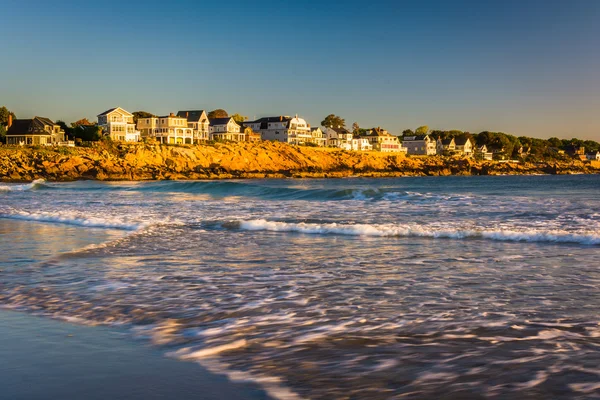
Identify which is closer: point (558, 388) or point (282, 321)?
point (558, 388)

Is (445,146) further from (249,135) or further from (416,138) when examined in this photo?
(249,135)

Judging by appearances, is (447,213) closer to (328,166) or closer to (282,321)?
(282,321)

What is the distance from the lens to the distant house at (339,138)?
537 ft

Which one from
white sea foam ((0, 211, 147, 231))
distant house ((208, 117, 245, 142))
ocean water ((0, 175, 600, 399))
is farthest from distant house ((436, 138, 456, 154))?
ocean water ((0, 175, 600, 399))

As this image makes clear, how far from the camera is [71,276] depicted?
33.6 ft

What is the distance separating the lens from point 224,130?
136m

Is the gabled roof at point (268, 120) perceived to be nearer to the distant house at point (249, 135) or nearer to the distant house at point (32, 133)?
the distant house at point (249, 135)

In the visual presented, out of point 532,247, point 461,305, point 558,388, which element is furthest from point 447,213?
point 558,388

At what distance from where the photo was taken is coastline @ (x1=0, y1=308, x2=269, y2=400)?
4770 mm

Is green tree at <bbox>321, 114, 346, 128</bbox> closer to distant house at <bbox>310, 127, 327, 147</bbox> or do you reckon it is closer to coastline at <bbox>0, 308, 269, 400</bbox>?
distant house at <bbox>310, 127, 327, 147</bbox>

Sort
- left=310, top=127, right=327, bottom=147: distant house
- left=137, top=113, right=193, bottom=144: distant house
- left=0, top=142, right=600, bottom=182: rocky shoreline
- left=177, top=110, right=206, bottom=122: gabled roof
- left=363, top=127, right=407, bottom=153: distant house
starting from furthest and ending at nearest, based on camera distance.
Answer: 1. left=363, top=127, right=407, bottom=153: distant house
2. left=310, top=127, right=327, bottom=147: distant house
3. left=177, top=110, right=206, bottom=122: gabled roof
4. left=137, top=113, right=193, bottom=144: distant house
5. left=0, top=142, right=600, bottom=182: rocky shoreline

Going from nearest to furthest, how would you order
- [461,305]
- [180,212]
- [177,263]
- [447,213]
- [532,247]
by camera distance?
[461,305] < [177,263] < [532,247] < [447,213] < [180,212]

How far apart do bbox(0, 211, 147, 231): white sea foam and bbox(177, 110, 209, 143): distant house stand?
349 ft

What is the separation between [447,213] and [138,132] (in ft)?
350
